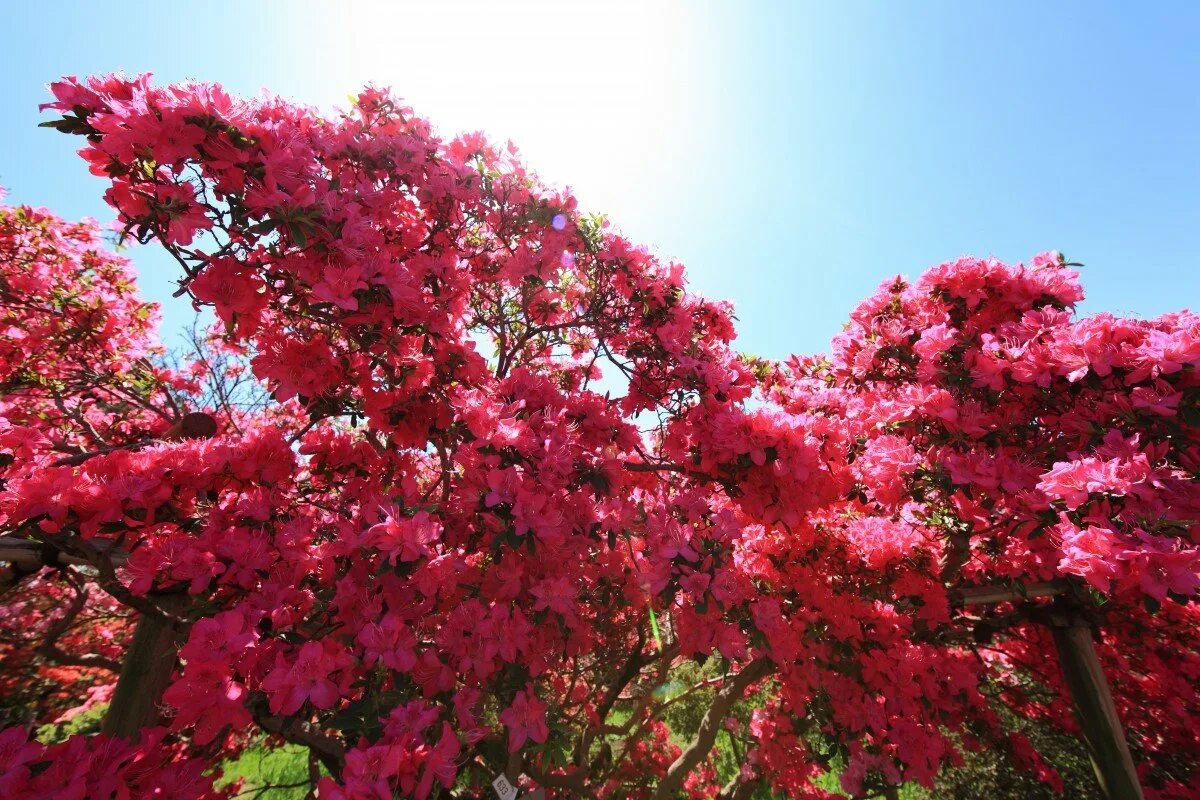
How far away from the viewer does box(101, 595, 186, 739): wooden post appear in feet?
8.87

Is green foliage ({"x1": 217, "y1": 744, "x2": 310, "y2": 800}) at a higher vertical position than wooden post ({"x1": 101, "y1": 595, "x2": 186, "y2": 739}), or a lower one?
lower

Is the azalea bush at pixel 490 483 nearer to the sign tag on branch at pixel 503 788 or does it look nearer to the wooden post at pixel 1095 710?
the sign tag on branch at pixel 503 788

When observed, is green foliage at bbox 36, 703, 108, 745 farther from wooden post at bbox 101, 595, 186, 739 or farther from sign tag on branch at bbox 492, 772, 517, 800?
sign tag on branch at bbox 492, 772, 517, 800

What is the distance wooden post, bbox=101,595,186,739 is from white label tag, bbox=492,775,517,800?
197 cm

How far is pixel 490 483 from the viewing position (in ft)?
6.88

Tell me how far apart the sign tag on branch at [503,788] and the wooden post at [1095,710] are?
16.5ft

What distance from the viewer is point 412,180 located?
9.84 feet

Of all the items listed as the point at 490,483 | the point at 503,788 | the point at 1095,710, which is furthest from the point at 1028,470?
the point at 1095,710

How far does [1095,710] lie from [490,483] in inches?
222

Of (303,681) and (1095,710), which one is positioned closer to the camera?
(303,681)

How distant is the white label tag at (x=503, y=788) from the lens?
2.05 m

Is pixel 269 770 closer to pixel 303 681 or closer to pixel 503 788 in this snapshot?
pixel 503 788

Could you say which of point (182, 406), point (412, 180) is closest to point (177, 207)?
point (412, 180)

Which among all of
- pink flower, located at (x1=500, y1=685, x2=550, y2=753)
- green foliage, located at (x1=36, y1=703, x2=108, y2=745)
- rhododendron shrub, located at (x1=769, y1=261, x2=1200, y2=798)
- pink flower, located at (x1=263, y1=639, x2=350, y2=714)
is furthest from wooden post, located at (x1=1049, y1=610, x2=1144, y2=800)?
green foliage, located at (x1=36, y1=703, x2=108, y2=745)
